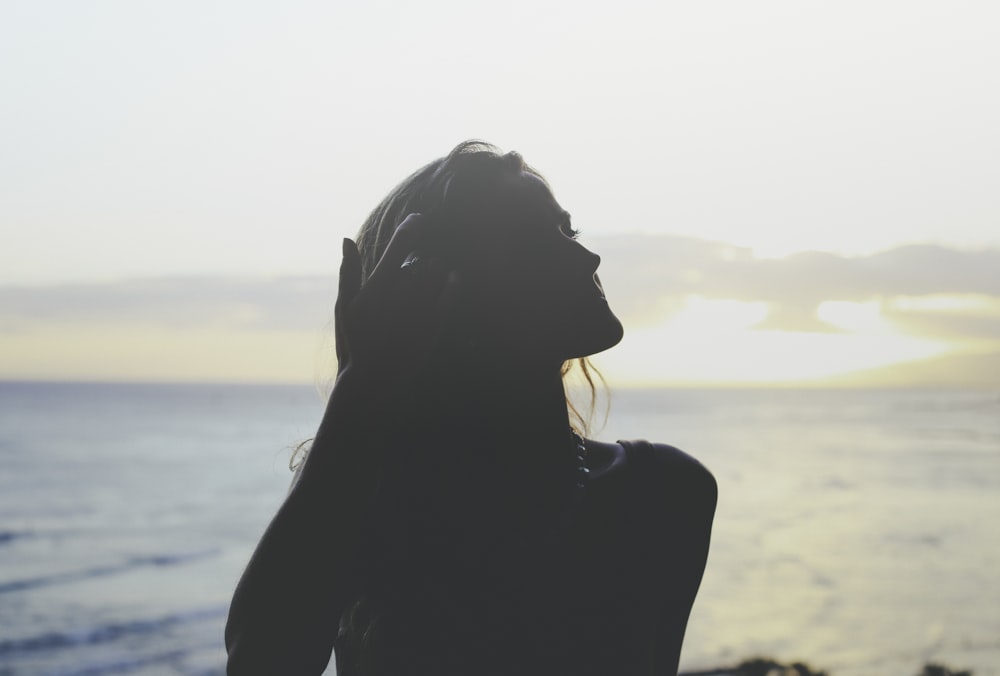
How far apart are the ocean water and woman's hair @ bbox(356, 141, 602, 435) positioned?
0.67 metres

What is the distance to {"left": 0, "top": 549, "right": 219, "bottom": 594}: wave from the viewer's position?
673 inches

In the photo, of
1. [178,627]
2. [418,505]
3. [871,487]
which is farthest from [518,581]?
[871,487]

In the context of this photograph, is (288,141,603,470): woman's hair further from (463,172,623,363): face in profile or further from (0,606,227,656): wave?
(0,606,227,656): wave

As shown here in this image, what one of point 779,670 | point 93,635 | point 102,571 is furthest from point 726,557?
point 102,571

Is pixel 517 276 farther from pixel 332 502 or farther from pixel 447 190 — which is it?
pixel 332 502

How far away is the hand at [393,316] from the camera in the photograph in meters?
1.38

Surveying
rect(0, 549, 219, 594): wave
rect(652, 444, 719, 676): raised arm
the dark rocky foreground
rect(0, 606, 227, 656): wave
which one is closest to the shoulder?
rect(652, 444, 719, 676): raised arm

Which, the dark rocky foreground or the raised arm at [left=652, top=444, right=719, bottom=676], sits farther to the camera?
the dark rocky foreground

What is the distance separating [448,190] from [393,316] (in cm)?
48

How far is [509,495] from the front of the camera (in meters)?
1.72

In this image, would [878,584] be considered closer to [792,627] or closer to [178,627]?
[792,627]

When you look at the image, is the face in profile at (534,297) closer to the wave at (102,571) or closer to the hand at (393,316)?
the hand at (393,316)

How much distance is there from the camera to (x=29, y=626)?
14.1m

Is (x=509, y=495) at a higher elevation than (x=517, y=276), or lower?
lower
